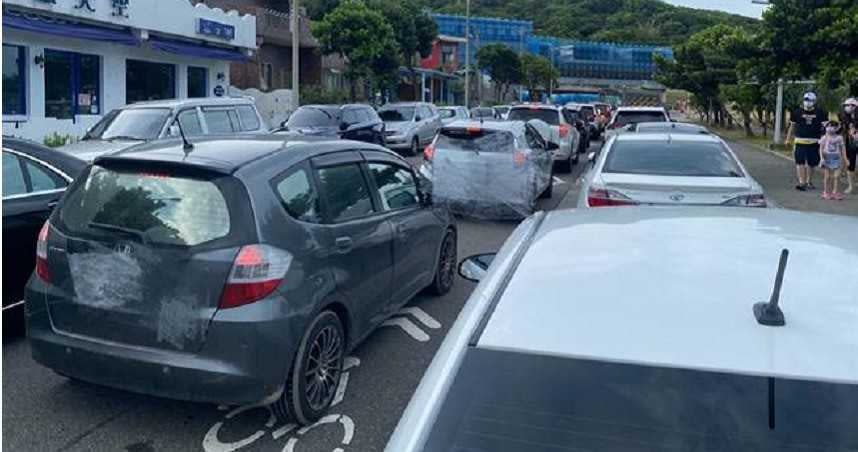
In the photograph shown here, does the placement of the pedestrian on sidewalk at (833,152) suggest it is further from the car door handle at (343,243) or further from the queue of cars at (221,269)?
the car door handle at (343,243)

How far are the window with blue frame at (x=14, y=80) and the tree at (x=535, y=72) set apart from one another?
192 feet

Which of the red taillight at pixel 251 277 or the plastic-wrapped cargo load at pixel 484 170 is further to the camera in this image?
the plastic-wrapped cargo load at pixel 484 170

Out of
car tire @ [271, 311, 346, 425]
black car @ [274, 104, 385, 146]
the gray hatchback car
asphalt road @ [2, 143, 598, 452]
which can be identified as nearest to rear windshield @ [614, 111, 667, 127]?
black car @ [274, 104, 385, 146]

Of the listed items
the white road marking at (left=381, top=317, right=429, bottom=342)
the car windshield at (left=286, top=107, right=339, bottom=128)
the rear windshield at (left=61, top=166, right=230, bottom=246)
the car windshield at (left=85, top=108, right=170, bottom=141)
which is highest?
→ the car windshield at (left=286, top=107, right=339, bottom=128)

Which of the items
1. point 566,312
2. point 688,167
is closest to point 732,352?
point 566,312

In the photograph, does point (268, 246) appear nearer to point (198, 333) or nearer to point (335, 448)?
point (198, 333)

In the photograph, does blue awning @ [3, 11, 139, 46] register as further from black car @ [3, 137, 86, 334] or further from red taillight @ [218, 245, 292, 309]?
red taillight @ [218, 245, 292, 309]

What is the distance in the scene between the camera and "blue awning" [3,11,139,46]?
695 inches

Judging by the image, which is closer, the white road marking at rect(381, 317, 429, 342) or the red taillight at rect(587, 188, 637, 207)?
the white road marking at rect(381, 317, 429, 342)

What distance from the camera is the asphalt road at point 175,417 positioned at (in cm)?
431

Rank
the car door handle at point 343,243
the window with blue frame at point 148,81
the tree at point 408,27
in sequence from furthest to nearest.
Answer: the tree at point 408,27 < the window with blue frame at point 148,81 < the car door handle at point 343,243

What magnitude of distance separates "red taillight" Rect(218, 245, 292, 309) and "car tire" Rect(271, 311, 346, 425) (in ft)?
1.29

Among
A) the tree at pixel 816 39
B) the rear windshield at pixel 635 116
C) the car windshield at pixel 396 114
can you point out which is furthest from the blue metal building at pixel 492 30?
the tree at pixel 816 39

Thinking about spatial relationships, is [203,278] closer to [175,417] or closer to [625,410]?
[175,417]
